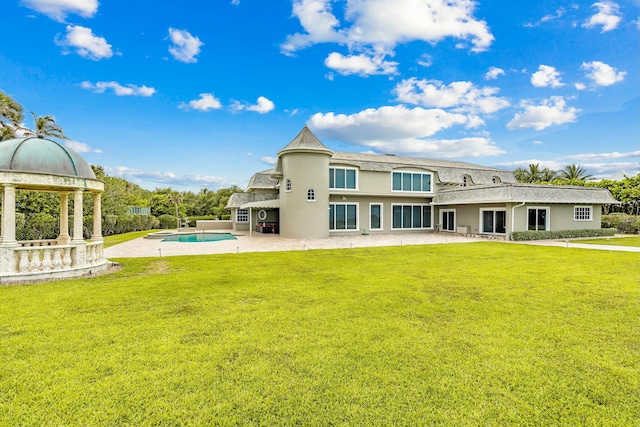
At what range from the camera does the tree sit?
69.9 feet

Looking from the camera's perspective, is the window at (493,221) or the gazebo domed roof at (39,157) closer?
the gazebo domed roof at (39,157)

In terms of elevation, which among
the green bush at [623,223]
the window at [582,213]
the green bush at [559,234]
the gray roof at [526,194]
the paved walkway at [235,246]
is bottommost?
the paved walkway at [235,246]

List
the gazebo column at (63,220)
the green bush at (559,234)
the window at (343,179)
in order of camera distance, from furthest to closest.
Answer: the window at (343,179), the green bush at (559,234), the gazebo column at (63,220)

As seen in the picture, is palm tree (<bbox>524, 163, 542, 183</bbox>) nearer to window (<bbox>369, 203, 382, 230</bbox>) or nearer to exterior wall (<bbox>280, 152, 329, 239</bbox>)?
window (<bbox>369, 203, 382, 230</bbox>)

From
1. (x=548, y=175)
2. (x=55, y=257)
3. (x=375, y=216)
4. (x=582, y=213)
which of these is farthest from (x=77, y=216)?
(x=548, y=175)

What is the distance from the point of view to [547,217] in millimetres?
21172

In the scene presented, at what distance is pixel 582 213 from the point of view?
22.5m

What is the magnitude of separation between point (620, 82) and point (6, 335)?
994 inches

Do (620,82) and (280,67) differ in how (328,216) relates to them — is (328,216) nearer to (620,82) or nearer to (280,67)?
(280,67)

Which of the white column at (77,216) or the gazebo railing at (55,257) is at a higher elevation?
the white column at (77,216)

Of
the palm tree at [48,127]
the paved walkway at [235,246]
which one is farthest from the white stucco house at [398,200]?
the palm tree at [48,127]

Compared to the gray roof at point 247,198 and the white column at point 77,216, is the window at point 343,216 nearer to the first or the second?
the gray roof at point 247,198

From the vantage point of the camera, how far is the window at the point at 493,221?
20.4 m

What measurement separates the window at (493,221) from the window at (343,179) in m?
9.61
